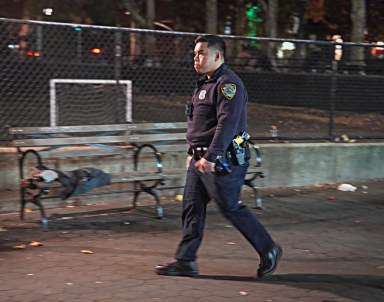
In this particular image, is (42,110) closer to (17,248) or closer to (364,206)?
(17,248)

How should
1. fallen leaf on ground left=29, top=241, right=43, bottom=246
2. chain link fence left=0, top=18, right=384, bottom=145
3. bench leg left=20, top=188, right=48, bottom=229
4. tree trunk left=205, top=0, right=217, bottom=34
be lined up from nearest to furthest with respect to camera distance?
1. fallen leaf on ground left=29, top=241, right=43, bottom=246
2. bench leg left=20, top=188, right=48, bottom=229
3. chain link fence left=0, top=18, right=384, bottom=145
4. tree trunk left=205, top=0, right=217, bottom=34

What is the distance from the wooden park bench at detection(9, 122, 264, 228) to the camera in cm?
674

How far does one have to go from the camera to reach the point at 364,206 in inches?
318

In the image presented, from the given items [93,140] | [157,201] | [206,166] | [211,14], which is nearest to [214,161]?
[206,166]

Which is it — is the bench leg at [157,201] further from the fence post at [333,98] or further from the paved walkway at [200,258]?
the fence post at [333,98]

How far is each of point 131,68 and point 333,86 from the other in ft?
9.85

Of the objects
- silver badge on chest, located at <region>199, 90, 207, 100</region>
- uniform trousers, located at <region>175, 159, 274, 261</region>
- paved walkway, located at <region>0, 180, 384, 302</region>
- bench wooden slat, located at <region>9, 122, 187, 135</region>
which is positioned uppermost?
silver badge on chest, located at <region>199, 90, 207, 100</region>

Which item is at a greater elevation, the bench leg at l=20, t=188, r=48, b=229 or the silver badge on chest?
the silver badge on chest

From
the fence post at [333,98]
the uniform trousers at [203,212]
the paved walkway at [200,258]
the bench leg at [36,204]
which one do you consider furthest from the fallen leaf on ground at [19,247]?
the fence post at [333,98]

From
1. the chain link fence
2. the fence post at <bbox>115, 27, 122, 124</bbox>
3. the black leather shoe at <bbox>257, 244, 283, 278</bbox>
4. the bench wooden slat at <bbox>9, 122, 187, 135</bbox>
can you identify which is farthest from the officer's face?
the fence post at <bbox>115, 27, 122, 124</bbox>

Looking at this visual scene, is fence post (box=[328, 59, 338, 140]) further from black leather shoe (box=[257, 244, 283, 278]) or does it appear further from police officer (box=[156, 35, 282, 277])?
black leather shoe (box=[257, 244, 283, 278])

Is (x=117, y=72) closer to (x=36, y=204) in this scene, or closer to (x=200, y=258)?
(x=36, y=204)

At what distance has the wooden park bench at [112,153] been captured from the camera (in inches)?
265

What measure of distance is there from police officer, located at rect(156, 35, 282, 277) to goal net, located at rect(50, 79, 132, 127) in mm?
3092
